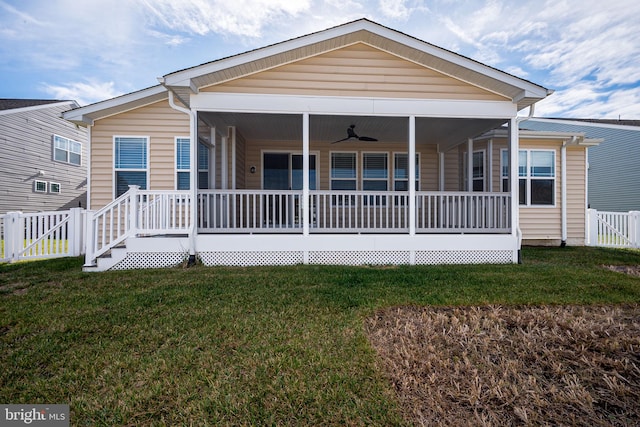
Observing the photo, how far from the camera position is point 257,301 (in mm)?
4254

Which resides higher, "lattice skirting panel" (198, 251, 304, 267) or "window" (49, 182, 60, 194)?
"window" (49, 182, 60, 194)

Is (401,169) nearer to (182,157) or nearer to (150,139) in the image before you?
(182,157)

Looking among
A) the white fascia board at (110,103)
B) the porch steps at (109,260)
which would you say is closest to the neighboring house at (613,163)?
the white fascia board at (110,103)

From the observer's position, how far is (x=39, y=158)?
14078 millimetres

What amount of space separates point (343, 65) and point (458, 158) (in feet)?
18.1

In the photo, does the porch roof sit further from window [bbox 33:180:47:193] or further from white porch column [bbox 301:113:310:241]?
window [bbox 33:180:47:193]

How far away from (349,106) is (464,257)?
4.06 m

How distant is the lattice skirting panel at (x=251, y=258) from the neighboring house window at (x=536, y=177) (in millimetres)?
7072

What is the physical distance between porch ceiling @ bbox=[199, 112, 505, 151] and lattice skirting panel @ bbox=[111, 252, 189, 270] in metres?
3.00

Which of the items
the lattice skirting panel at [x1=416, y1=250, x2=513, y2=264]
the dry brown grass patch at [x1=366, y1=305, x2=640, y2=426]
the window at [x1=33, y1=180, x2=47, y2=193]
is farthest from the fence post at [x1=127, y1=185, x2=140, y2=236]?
the window at [x1=33, y1=180, x2=47, y2=193]

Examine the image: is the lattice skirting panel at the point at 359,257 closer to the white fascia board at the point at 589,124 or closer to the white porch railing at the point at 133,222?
the white porch railing at the point at 133,222

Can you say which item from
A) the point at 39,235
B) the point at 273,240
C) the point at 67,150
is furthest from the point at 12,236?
the point at 67,150

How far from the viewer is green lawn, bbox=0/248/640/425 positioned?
85.0 inches

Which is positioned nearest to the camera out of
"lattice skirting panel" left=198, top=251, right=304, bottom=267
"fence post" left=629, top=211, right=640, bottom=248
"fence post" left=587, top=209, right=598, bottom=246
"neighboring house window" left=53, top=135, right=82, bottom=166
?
"lattice skirting panel" left=198, top=251, right=304, bottom=267
